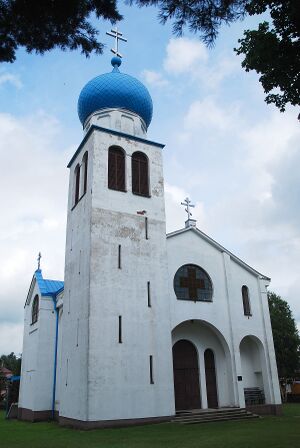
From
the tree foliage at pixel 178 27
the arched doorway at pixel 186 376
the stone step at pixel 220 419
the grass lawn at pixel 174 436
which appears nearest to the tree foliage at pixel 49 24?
the tree foliage at pixel 178 27

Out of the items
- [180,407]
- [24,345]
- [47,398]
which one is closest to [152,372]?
[180,407]

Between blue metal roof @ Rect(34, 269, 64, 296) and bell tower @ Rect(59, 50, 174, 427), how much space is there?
153 inches

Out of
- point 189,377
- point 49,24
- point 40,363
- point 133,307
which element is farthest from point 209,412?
point 49,24

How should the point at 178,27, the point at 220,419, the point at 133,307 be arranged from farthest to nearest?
the point at 133,307
the point at 220,419
the point at 178,27

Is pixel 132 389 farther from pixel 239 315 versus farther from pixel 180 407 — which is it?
pixel 239 315

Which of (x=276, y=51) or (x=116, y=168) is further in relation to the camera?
(x=116, y=168)

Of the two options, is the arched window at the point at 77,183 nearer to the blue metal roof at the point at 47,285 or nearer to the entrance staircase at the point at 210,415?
the blue metal roof at the point at 47,285

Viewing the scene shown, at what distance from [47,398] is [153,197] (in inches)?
465

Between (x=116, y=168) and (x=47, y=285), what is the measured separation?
900 centimetres

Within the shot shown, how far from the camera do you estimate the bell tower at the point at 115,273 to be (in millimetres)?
16453

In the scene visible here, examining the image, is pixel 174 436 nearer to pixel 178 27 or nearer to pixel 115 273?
pixel 115 273

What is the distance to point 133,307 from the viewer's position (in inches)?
A: 706

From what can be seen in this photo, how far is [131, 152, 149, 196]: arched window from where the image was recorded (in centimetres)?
2084

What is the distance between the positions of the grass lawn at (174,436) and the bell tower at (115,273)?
4.06 ft
